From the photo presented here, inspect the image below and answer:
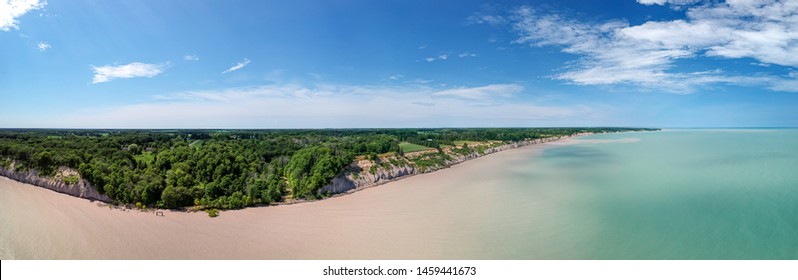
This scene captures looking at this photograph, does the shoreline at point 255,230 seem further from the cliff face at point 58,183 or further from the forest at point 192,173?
the forest at point 192,173

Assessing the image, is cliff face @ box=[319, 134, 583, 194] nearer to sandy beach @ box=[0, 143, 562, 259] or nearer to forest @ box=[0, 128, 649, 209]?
forest @ box=[0, 128, 649, 209]

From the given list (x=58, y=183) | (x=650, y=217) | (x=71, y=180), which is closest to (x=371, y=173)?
(x=650, y=217)

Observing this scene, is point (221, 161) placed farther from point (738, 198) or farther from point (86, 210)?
point (738, 198)

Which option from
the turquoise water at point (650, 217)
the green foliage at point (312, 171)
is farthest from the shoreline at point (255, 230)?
the turquoise water at point (650, 217)

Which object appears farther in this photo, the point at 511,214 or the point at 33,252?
the point at 511,214

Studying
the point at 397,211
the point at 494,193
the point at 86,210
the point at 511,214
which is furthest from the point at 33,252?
the point at 494,193

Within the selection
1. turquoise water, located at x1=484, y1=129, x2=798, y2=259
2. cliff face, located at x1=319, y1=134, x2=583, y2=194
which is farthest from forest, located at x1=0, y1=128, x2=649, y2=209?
turquoise water, located at x1=484, y1=129, x2=798, y2=259

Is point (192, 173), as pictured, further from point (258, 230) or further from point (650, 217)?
point (650, 217)

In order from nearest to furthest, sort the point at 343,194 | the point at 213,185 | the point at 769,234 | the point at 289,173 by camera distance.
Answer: the point at 769,234
the point at 213,185
the point at 343,194
the point at 289,173
